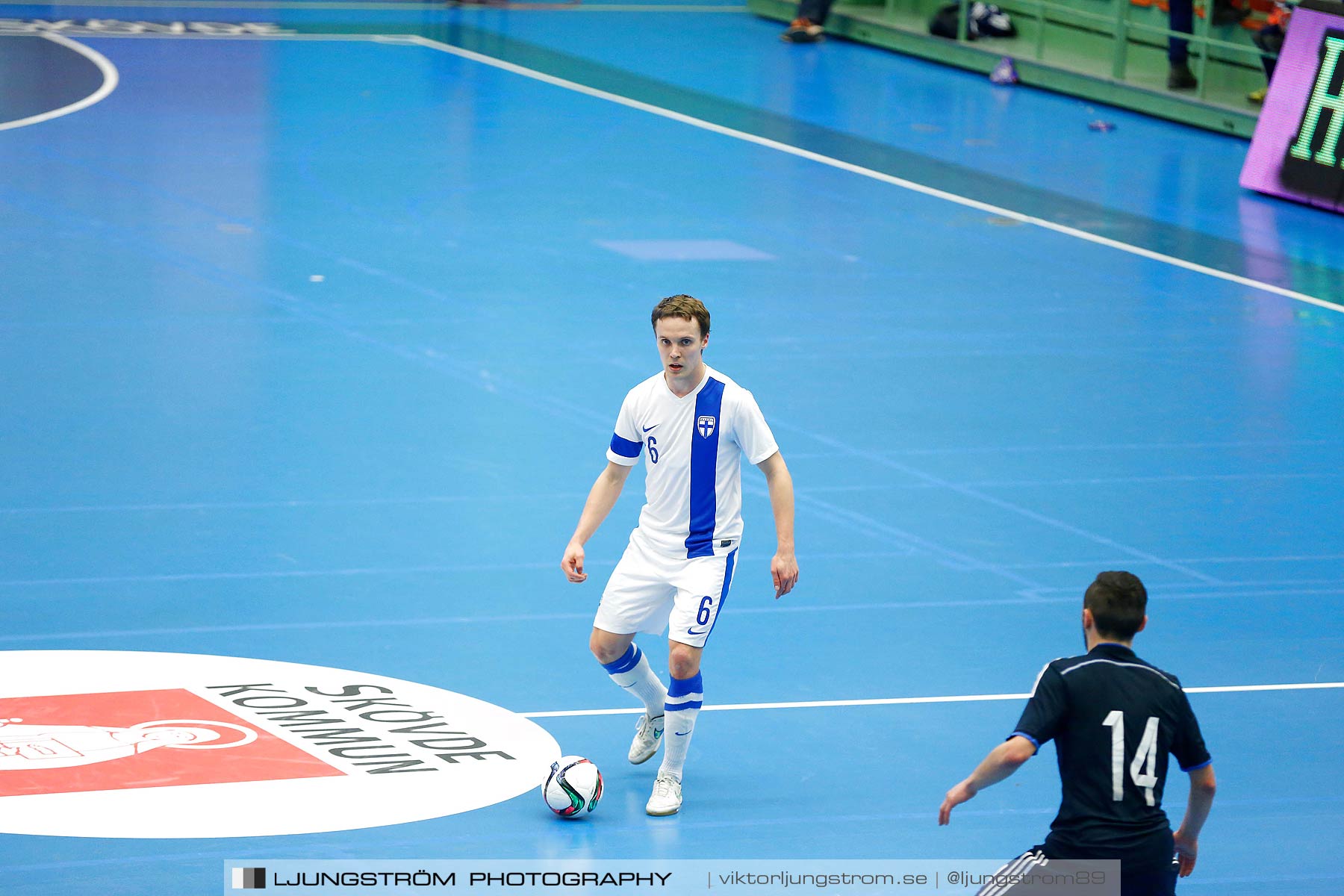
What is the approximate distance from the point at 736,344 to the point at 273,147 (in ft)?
26.7

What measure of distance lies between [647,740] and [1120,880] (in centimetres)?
316

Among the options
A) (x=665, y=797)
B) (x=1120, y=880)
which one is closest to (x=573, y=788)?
(x=665, y=797)

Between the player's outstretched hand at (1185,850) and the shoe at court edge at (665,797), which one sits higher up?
the player's outstretched hand at (1185,850)

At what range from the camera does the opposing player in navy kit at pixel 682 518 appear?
7.63 meters

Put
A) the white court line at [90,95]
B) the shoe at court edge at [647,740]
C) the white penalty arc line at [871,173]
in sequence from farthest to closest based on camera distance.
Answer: the white court line at [90,95] < the white penalty arc line at [871,173] < the shoe at court edge at [647,740]

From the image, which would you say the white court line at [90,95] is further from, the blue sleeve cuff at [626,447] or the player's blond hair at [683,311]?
the player's blond hair at [683,311]

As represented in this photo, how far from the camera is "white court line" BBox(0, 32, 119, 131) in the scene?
21484 mm

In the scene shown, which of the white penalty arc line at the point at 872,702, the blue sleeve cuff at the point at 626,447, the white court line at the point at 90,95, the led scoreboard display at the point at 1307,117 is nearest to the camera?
the blue sleeve cuff at the point at 626,447

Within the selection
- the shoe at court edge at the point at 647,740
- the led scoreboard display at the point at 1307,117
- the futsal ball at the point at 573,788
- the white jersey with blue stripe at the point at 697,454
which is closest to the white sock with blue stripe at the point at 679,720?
the futsal ball at the point at 573,788

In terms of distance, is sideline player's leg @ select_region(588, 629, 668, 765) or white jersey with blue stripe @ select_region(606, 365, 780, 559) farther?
sideline player's leg @ select_region(588, 629, 668, 765)

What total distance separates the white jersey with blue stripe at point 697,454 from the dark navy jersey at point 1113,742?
7.96 ft

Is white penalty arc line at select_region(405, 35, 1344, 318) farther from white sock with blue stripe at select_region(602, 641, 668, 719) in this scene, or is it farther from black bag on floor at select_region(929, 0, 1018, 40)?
white sock with blue stripe at select_region(602, 641, 668, 719)

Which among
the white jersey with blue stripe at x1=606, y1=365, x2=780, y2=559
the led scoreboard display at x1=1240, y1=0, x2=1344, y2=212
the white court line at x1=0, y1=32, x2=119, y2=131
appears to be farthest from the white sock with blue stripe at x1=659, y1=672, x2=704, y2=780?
the white court line at x1=0, y1=32, x2=119, y2=131

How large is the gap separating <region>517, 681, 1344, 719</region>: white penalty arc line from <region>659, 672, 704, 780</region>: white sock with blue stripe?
109 cm
